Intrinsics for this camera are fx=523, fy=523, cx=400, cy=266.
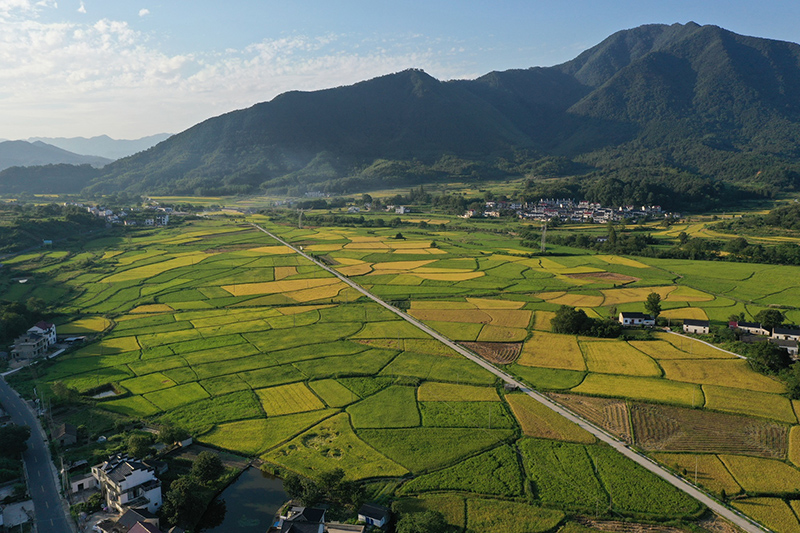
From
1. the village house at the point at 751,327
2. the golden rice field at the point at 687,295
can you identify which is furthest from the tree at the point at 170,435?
the golden rice field at the point at 687,295

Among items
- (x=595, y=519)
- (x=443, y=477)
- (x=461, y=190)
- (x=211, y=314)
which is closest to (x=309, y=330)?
(x=211, y=314)

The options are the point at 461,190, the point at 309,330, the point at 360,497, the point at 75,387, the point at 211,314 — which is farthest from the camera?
the point at 461,190

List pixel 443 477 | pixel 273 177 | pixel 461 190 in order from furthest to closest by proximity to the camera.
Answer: pixel 273 177 < pixel 461 190 < pixel 443 477

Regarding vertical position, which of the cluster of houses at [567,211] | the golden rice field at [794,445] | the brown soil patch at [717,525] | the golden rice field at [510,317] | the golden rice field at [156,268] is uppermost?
the cluster of houses at [567,211]

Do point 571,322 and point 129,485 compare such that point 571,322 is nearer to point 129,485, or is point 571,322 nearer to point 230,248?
point 129,485

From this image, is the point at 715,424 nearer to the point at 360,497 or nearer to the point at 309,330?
the point at 360,497

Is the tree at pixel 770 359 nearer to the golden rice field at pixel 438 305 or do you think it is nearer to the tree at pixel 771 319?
the tree at pixel 771 319

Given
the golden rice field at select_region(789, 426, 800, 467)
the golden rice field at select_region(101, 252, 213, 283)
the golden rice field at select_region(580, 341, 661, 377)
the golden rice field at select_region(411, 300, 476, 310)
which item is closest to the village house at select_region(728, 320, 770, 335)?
the golden rice field at select_region(580, 341, 661, 377)
